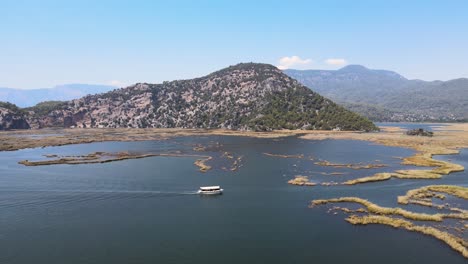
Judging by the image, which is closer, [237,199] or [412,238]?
[412,238]

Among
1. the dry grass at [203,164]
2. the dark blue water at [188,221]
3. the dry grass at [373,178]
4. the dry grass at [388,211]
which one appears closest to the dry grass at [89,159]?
the dark blue water at [188,221]

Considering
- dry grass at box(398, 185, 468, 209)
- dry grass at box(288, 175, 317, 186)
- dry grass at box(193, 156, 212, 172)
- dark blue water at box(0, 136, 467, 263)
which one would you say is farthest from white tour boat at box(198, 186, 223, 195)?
dry grass at box(398, 185, 468, 209)

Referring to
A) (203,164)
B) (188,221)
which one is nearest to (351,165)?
(203,164)

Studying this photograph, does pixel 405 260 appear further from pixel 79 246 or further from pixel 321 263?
pixel 79 246

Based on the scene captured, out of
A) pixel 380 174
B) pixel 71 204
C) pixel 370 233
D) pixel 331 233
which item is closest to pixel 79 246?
pixel 71 204

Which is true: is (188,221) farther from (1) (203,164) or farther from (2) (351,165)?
(2) (351,165)

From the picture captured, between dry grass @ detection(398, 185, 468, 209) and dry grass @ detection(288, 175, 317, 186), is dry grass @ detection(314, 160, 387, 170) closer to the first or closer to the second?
dry grass @ detection(288, 175, 317, 186)
